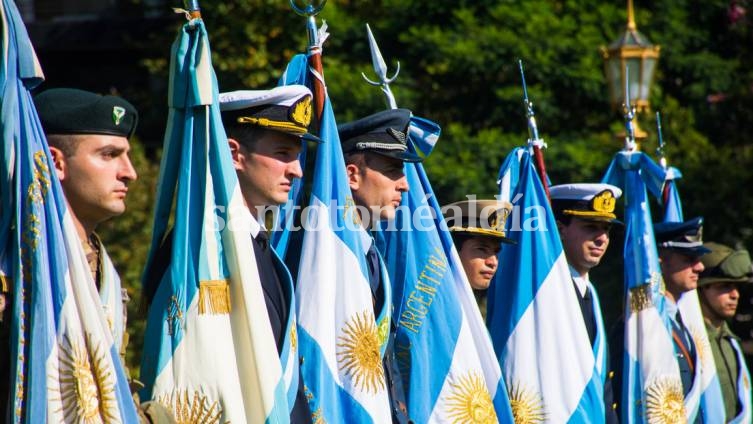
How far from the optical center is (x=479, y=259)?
6520 mm

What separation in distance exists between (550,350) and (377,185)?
1471 mm

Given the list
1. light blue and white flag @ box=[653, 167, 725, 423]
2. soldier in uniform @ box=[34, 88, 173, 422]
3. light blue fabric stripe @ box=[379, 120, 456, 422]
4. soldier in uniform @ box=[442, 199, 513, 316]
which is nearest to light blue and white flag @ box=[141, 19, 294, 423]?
soldier in uniform @ box=[34, 88, 173, 422]

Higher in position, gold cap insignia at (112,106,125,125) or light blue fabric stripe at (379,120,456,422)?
gold cap insignia at (112,106,125,125)

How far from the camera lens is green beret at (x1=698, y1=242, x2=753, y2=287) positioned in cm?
891

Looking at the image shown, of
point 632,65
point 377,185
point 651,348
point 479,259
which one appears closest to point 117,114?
point 377,185

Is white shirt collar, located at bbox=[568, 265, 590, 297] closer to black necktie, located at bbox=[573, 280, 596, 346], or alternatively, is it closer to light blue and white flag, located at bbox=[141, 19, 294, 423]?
black necktie, located at bbox=[573, 280, 596, 346]

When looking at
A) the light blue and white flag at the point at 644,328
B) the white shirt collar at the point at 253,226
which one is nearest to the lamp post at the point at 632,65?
the light blue and white flag at the point at 644,328

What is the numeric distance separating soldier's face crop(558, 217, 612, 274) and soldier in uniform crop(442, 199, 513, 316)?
816 millimetres

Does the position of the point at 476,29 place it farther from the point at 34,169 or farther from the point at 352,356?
the point at 34,169

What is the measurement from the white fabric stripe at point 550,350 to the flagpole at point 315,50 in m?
1.81

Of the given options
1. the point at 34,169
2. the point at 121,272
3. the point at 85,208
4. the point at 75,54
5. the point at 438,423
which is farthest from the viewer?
the point at 75,54

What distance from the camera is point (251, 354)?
4211 millimetres

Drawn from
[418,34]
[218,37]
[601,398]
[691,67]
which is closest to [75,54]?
[218,37]

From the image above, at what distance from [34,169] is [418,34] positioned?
9.86 metres
